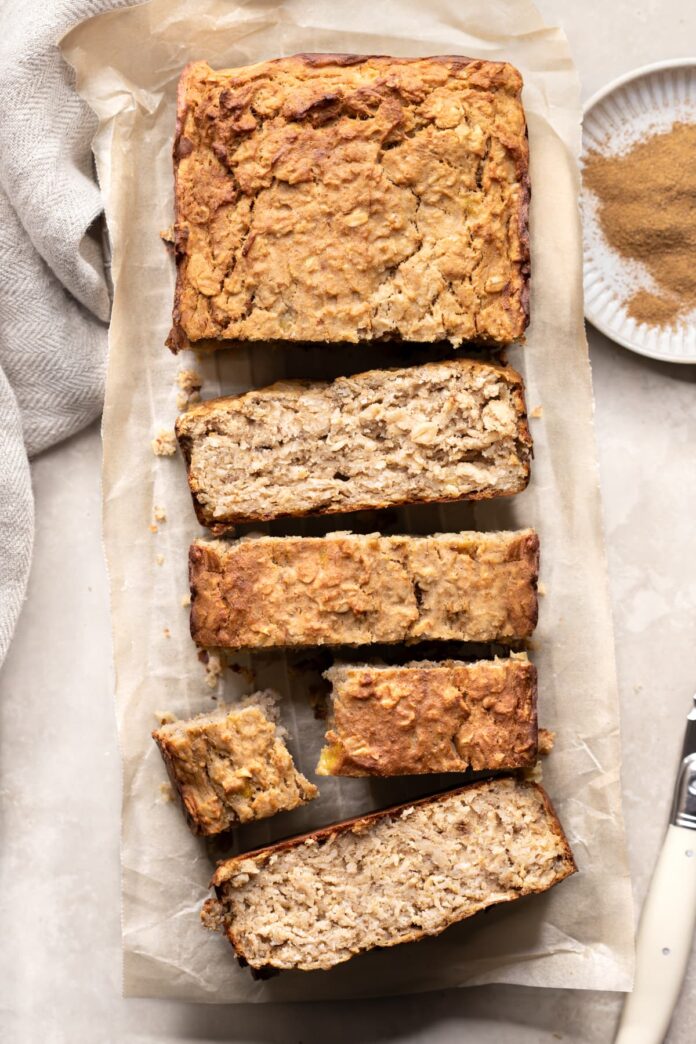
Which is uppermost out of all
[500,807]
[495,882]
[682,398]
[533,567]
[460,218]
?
→ [460,218]

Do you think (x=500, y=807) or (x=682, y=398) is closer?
(x=500, y=807)

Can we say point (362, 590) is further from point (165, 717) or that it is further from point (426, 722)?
point (165, 717)

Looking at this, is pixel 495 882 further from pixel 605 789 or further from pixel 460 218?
pixel 460 218

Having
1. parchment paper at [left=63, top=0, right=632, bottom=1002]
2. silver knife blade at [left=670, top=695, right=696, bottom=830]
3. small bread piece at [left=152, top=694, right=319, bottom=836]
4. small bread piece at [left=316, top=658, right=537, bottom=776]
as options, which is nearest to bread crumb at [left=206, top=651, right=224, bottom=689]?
parchment paper at [left=63, top=0, right=632, bottom=1002]

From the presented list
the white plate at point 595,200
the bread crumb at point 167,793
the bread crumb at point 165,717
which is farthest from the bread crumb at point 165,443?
the white plate at point 595,200

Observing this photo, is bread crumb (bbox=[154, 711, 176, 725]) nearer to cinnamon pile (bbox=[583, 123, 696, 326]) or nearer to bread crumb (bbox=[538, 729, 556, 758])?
bread crumb (bbox=[538, 729, 556, 758])

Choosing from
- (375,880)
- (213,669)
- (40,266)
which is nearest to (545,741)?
(375,880)

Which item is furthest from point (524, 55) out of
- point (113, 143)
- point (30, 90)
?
point (30, 90)
